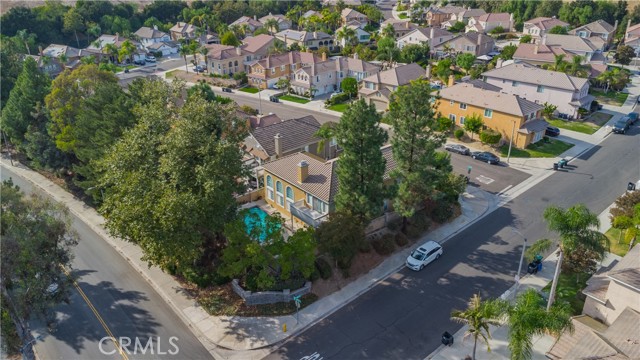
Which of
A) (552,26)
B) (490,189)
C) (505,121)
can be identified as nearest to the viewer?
(490,189)

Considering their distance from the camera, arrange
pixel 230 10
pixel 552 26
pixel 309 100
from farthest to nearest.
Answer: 1. pixel 230 10
2. pixel 552 26
3. pixel 309 100

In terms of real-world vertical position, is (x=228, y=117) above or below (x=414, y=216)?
above

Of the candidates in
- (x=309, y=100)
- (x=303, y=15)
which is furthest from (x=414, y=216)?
(x=303, y=15)

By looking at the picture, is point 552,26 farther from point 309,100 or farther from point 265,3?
point 265,3

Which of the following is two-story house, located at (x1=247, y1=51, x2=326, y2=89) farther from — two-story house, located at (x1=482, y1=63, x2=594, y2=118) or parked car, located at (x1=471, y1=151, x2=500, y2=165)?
parked car, located at (x1=471, y1=151, x2=500, y2=165)

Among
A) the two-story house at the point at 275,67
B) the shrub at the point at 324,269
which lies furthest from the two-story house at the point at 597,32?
the shrub at the point at 324,269

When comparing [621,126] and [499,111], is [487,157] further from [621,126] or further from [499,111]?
[621,126]

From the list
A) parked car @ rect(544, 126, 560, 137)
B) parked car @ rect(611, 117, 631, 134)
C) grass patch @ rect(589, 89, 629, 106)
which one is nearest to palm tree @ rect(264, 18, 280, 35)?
grass patch @ rect(589, 89, 629, 106)
